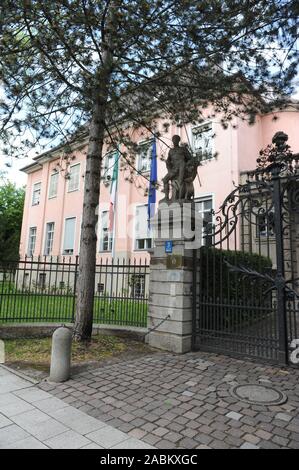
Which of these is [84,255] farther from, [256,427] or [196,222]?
[256,427]

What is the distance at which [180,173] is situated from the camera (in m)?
7.14

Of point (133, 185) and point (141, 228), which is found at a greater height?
point (133, 185)

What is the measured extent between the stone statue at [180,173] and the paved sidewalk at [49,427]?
14.9 feet

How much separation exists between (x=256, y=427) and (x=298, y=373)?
223 centimetres

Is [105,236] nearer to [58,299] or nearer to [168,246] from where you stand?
[58,299]

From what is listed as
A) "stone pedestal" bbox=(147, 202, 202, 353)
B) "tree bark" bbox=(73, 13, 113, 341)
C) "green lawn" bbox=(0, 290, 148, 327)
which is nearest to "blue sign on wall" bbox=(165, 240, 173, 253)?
"stone pedestal" bbox=(147, 202, 202, 353)

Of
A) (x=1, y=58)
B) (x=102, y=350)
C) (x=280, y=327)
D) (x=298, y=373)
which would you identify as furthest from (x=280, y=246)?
(x=1, y=58)

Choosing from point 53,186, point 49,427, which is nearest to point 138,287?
point 49,427

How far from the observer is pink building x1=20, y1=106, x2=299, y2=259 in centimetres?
981

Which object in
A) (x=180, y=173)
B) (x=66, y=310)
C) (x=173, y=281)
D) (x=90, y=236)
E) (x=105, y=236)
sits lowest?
(x=66, y=310)

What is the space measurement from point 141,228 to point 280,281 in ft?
39.7

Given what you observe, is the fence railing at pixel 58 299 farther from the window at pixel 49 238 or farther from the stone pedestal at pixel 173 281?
the window at pixel 49 238

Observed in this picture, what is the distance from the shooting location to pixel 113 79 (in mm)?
6320

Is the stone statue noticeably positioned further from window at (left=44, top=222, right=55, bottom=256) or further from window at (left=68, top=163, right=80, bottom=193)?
window at (left=44, top=222, right=55, bottom=256)
